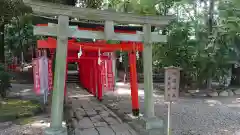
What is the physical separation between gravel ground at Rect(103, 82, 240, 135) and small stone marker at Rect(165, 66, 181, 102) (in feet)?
5.84

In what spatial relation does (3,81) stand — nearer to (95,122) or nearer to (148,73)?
(95,122)

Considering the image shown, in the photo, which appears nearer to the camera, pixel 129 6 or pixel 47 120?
pixel 47 120

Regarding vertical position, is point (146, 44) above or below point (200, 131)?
above

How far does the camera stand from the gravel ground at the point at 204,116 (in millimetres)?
7184

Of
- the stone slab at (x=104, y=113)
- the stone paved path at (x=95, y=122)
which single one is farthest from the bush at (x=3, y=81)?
the stone slab at (x=104, y=113)

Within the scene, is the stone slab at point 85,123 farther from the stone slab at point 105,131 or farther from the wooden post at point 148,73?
the wooden post at point 148,73

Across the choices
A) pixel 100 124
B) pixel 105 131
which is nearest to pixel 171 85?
pixel 105 131

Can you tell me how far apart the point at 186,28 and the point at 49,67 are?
27.3 feet

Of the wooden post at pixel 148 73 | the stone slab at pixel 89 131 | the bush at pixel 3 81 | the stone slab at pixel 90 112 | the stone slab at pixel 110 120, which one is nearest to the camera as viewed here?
the stone slab at pixel 89 131

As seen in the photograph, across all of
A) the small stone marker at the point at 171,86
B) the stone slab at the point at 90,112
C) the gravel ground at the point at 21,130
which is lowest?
the gravel ground at the point at 21,130

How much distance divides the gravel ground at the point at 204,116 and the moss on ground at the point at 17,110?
2949 millimetres

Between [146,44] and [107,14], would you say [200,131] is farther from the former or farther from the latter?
[107,14]

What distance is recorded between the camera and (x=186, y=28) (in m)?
14.2

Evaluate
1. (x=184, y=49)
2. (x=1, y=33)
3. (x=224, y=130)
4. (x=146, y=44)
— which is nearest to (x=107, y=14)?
(x=146, y=44)
